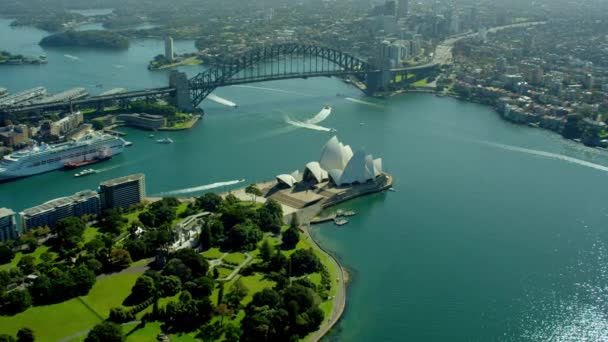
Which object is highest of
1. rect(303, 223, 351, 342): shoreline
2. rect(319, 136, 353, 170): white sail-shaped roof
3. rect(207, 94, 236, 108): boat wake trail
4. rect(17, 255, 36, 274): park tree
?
rect(319, 136, 353, 170): white sail-shaped roof

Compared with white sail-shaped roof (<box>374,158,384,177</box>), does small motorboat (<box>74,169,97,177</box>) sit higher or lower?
lower

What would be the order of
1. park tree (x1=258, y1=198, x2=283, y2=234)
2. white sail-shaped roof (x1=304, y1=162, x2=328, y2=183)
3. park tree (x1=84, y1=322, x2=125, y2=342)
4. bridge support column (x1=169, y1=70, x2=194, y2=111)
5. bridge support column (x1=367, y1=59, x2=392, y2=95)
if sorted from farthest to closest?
bridge support column (x1=367, y1=59, x2=392, y2=95) → bridge support column (x1=169, y1=70, x2=194, y2=111) → white sail-shaped roof (x1=304, y1=162, x2=328, y2=183) → park tree (x1=258, y1=198, x2=283, y2=234) → park tree (x1=84, y1=322, x2=125, y2=342)

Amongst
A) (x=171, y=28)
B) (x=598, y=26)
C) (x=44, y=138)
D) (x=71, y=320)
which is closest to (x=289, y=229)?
(x=71, y=320)

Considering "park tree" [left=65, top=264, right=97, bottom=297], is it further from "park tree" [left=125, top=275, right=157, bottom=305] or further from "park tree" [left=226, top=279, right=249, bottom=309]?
"park tree" [left=226, top=279, right=249, bottom=309]

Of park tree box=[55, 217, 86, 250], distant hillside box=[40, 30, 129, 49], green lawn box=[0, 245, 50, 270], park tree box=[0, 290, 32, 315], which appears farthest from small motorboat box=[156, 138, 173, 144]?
distant hillside box=[40, 30, 129, 49]

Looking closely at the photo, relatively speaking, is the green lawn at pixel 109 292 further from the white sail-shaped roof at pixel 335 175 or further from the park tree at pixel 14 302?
the white sail-shaped roof at pixel 335 175

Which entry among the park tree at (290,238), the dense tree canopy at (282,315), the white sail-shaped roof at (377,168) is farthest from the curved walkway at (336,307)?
the white sail-shaped roof at (377,168)
